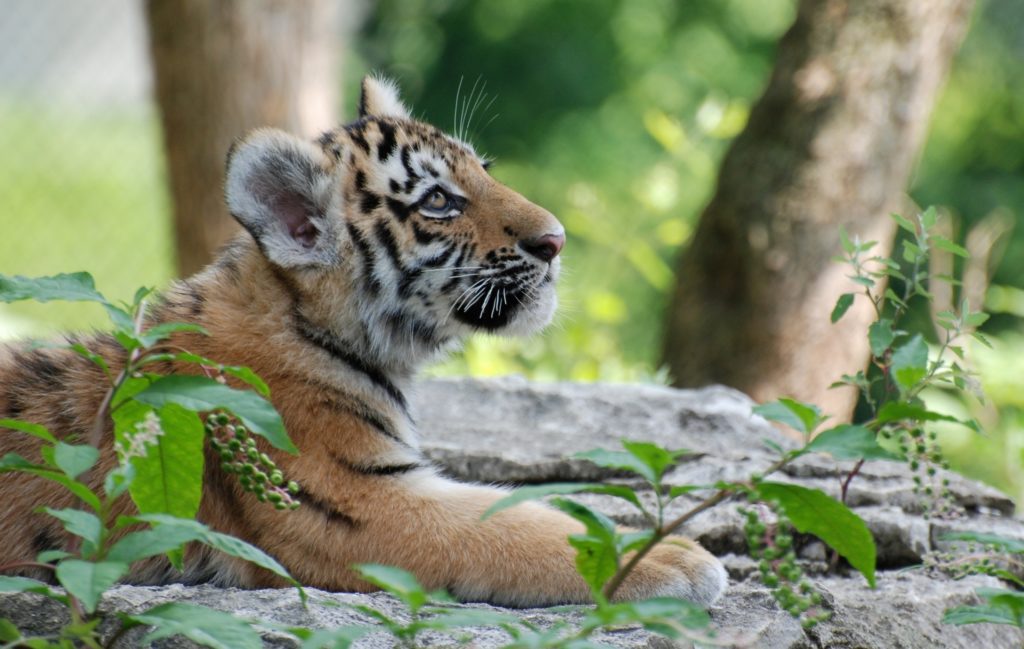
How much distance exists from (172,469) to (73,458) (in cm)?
26

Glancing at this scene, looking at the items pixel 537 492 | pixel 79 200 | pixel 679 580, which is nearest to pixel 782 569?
pixel 679 580

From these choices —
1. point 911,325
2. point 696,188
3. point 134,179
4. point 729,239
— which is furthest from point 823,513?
point 134,179

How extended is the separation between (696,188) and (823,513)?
8.01 m

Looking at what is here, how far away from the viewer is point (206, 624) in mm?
1557

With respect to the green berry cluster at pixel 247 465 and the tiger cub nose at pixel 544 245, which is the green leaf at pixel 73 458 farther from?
the tiger cub nose at pixel 544 245

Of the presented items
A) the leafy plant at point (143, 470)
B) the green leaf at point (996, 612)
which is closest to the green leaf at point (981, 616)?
the green leaf at point (996, 612)

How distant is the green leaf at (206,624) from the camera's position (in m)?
1.56

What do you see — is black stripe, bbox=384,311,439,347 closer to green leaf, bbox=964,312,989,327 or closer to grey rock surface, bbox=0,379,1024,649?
grey rock surface, bbox=0,379,1024,649

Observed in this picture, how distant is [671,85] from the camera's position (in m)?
10.2

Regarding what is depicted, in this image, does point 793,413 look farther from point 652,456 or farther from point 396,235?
point 396,235

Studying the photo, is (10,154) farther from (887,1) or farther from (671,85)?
(887,1)

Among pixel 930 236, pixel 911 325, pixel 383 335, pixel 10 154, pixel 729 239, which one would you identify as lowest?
pixel 383 335

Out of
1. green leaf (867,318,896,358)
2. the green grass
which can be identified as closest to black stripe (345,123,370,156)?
green leaf (867,318,896,358)

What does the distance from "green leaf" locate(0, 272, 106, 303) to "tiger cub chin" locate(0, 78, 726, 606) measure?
557 millimetres
